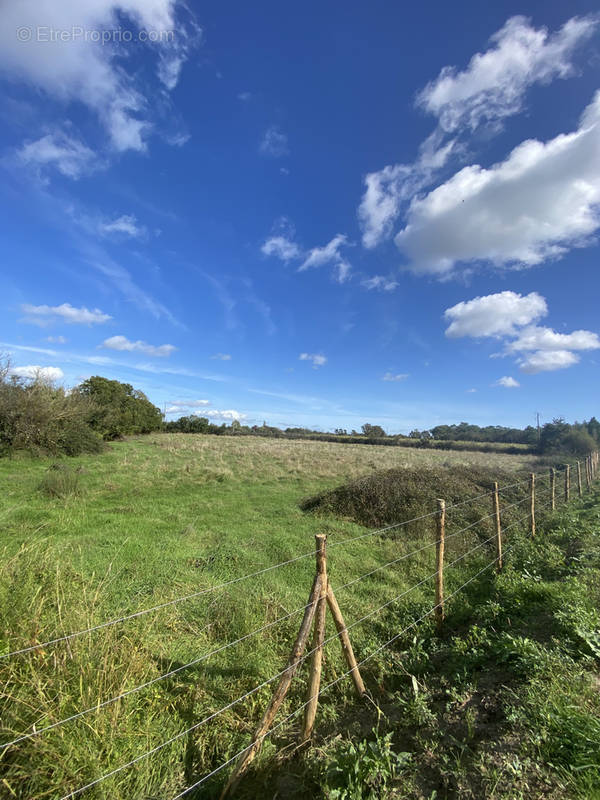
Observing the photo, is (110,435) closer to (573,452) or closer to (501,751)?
(501,751)

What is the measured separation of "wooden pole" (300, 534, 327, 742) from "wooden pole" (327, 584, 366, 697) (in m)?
0.12

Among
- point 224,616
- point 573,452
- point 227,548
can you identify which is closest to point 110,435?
point 227,548

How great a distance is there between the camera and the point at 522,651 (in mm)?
3562

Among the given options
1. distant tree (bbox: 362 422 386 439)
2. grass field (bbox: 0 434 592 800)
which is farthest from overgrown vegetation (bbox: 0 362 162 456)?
distant tree (bbox: 362 422 386 439)

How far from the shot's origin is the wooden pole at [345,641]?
3.20 m

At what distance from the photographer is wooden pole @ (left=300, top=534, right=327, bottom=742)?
2.97 meters

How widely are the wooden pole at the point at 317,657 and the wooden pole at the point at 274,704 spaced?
0.30ft

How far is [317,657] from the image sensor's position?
118 inches

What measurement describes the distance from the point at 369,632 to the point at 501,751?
2.75 metres

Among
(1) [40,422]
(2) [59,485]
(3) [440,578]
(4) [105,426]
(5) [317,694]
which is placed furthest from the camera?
(4) [105,426]

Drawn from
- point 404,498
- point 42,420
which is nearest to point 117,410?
point 42,420

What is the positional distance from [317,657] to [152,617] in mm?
2522

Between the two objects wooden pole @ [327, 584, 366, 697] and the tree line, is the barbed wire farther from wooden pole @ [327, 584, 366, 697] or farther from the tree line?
the tree line

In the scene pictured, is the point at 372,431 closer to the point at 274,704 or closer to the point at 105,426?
the point at 105,426
